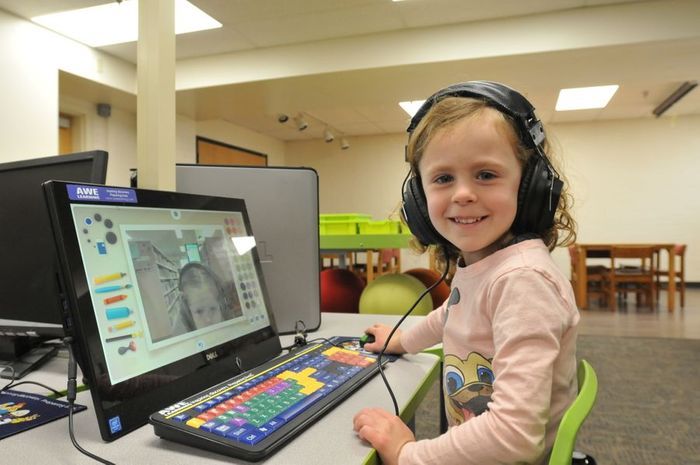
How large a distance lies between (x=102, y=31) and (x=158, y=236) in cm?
429

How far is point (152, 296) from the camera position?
72cm

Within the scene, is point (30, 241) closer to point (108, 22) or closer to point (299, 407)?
point (299, 407)

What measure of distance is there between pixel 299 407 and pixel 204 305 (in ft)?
0.85

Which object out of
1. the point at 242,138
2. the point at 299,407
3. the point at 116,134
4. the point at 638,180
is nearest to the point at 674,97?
the point at 638,180

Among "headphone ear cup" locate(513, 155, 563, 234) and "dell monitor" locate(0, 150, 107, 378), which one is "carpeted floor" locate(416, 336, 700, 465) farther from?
"dell monitor" locate(0, 150, 107, 378)

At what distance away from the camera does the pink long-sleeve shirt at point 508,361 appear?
61 cm

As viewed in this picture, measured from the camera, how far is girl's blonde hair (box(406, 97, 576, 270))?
739mm

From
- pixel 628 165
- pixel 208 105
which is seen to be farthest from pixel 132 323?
pixel 628 165

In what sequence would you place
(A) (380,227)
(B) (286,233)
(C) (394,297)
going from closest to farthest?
(B) (286,233) < (C) (394,297) < (A) (380,227)

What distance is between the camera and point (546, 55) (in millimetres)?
4066

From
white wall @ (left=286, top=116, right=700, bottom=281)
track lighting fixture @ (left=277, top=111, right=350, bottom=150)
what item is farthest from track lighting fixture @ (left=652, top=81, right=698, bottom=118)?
track lighting fixture @ (left=277, top=111, right=350, bottom=150)

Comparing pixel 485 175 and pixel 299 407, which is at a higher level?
pixel 485 175

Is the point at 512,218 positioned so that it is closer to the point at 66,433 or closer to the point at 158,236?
the point at 158,236

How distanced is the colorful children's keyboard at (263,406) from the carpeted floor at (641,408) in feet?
3.08
